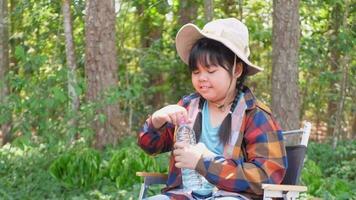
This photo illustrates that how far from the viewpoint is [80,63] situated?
9.52 m

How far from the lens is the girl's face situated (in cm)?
300

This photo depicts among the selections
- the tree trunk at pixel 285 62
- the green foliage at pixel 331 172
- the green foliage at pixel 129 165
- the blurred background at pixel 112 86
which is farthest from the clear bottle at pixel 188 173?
the tree trunk at pixel 285 62

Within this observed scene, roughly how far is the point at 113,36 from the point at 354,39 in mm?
3526

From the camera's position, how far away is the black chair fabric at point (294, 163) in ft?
10.7

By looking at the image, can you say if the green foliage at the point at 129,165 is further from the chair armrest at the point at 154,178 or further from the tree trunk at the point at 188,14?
the tree trunk at the point at 188,14

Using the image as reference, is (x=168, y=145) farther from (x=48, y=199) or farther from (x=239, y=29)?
(x=48, y=199)

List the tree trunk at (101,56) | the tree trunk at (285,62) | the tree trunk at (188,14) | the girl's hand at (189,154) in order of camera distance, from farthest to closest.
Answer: the tree trunk at (188,14)
the tree trunk at (285,62)
the tree trunk at (101,56)
the girl's hand at (189,154)

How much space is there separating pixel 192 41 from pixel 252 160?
64cm

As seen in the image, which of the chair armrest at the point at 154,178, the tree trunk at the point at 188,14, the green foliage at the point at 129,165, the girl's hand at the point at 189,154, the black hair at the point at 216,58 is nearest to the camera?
the girl's hand at the point at 189,154

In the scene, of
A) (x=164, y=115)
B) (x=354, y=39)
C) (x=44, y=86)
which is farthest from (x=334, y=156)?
(x=164, y=115)

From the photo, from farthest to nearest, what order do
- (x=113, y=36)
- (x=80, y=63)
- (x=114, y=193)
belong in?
(x=80, y=63), (x=113, y=36), (x=114, y=193)

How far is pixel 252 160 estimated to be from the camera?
295 centimetres

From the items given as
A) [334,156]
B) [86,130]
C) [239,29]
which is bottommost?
[334,156]

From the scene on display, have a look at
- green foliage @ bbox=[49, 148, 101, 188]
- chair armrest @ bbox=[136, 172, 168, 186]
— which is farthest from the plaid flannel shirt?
green foliage @ bbox=[49, 148, 101, 188]
